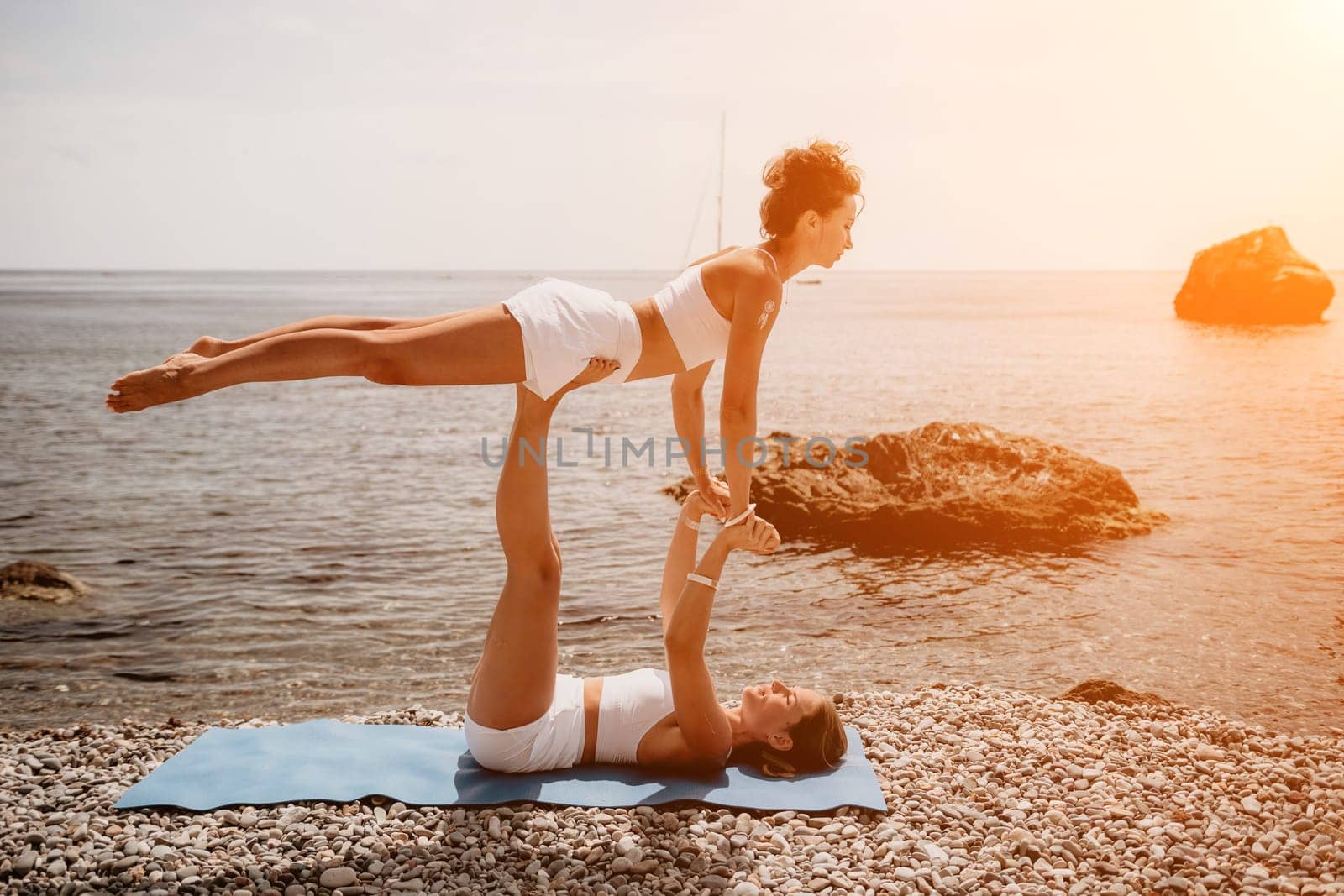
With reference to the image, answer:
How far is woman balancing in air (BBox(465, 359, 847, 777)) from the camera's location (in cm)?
498

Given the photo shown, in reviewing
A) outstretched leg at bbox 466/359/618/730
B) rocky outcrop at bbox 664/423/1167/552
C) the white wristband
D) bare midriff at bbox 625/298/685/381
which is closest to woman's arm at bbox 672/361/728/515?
bare midriff at bbox 625/298/685/381

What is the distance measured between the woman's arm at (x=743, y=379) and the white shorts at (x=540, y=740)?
1356 mm

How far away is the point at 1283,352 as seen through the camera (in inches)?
1655

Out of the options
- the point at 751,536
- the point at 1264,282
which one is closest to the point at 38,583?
the point at 751,536

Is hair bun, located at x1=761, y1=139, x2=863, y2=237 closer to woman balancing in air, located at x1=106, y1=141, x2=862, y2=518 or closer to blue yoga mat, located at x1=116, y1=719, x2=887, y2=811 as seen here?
woman balancing in air, located at x1=106, y1=141, x2=862, y2=518

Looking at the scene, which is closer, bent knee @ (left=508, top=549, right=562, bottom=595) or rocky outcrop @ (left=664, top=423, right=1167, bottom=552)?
bent knee @ (left=508, top=549, right=562, bottom=595)

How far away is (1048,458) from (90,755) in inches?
460

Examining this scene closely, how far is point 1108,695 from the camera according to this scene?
7.12m

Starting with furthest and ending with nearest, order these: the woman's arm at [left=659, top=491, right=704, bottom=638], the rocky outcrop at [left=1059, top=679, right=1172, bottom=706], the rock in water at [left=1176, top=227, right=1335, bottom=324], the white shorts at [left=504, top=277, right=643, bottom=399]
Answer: the rock in water at [left=1176, top=227, right=1335, bottom=324], the rocky outcrop at [left=1059, top=679, right=1172, bottom=706], the woman's arm at [left=659, top=491, right=704, bottom=638], the white shorts at [left=504, top=277, right=643, bottom=399]

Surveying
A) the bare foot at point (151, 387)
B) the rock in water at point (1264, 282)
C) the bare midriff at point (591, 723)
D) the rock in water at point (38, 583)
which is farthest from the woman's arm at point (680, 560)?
the rock in water at point (1264, 282)

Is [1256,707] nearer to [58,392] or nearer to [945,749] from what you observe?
[945,749]

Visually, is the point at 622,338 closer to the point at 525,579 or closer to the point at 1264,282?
the point at 525,579

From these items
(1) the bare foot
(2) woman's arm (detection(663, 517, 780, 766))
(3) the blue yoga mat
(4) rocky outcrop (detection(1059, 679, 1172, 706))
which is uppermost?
(1) the bare foot

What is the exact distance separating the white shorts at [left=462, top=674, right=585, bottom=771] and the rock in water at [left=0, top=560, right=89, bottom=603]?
297 inches
